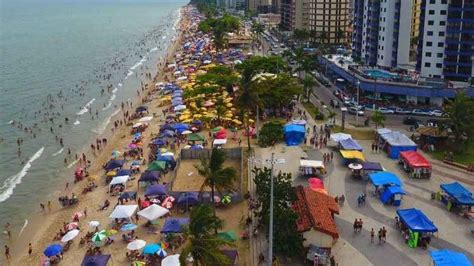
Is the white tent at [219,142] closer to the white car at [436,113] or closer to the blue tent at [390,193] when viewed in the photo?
the blue tent at [390,193]

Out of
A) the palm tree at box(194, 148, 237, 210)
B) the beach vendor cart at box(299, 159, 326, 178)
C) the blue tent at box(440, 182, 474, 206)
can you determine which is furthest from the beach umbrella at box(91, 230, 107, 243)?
the blue tent at box(440, 182, 474, 206)

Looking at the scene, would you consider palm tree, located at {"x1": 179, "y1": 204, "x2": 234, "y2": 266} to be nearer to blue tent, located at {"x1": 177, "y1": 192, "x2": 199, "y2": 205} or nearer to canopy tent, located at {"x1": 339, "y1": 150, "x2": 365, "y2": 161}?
blue tent, located at {"x1": 177, "y1": 192, "x2": 199, "y2": 205}

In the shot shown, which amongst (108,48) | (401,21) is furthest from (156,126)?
(108,48)

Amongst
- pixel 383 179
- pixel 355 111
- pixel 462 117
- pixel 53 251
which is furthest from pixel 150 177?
pixel 355 111

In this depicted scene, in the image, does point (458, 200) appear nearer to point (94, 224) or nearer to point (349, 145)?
point (349, 145)

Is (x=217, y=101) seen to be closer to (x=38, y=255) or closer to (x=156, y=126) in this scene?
(x=156, y=126)

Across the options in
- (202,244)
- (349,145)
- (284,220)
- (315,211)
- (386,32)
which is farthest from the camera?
(386,32)
